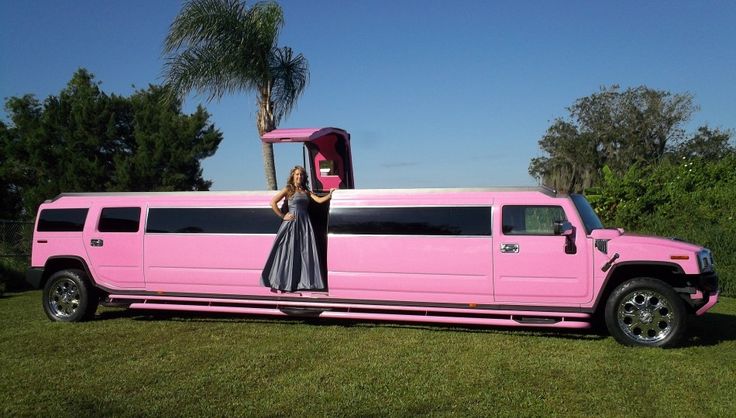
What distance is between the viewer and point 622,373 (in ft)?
19.5

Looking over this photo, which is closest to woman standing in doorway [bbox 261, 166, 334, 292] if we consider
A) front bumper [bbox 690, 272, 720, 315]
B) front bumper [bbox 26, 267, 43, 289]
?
front bumper [bbox 26, 267, 43, 289]

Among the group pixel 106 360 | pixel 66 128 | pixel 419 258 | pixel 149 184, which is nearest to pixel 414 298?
pixel 419 258

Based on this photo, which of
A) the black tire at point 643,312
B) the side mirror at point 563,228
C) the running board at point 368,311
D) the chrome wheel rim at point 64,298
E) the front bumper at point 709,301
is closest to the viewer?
the black tire at point 643,312

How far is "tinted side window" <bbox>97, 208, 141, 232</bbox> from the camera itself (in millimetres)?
9023

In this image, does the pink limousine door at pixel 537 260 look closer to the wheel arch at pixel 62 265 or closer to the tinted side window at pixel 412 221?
the tinted side window at pixel 412 221

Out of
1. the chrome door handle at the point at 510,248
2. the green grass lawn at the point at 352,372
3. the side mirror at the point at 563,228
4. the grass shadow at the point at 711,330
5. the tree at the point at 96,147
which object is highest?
the tree at the point at 96,147

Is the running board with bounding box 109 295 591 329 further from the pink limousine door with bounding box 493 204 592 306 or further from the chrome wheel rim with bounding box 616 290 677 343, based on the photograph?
the chrome wheel rim with bounding box 616 290 677 343

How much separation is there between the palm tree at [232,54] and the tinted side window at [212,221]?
282 inches

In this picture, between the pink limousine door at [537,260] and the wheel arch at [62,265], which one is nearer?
the pink limousine door at [537,260]

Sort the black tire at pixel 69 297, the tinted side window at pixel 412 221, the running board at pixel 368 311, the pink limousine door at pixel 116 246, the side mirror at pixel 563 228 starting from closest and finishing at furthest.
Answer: the side mirror at pixel 563 228 < the running board at pixel 368 311 < the tinted side window at pixel 412 221 < the pink limousine door at pixel 116 246 < the black tire at pixel 69 297

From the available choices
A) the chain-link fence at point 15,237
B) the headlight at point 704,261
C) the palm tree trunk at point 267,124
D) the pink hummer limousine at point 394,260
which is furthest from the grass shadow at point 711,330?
the chain-link fence at point 15,237

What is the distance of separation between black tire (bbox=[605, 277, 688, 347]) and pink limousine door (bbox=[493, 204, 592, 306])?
1.15 feet

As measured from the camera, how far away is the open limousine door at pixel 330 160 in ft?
35.3

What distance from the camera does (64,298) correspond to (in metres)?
9.24
